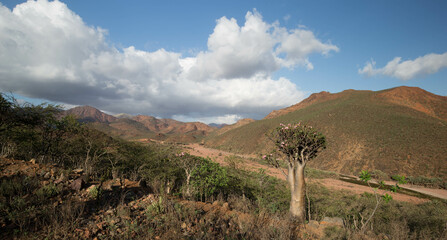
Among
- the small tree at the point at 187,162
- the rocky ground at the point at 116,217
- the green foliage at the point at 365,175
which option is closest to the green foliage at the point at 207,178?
the small tree at the point at 187,162

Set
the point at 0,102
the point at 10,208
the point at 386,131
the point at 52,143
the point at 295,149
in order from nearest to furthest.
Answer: the point at 10,208 → the point at 295,149 → the point at 0,102 → the point at 52,143 → the point at 386,131

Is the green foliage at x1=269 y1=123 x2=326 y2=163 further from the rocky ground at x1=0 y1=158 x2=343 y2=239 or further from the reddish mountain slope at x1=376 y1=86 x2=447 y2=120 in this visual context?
the reddish mountain slope at x1=376 y1=86 x2=447 y2=120

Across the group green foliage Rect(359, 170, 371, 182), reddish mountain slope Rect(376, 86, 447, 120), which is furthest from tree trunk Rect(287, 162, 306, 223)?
reddish mountain slope Rect(376, 86, 447, 120)

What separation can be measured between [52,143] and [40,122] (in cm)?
199

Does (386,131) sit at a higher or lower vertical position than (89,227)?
higher

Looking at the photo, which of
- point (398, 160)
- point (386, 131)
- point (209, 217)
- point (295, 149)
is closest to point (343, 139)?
point (386, 131)

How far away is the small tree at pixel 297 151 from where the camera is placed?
6539mm

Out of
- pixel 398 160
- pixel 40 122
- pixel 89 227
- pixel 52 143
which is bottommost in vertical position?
pixel 398 160

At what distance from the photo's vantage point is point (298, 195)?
653 cm

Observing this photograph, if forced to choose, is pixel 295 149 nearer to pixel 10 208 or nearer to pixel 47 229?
pixel 47 229

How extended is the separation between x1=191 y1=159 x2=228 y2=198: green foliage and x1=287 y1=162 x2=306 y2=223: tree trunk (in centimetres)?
311

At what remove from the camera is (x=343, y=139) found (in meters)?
43.8

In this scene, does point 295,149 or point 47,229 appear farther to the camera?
point 295,149

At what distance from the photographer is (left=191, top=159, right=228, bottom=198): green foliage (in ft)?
26.8
